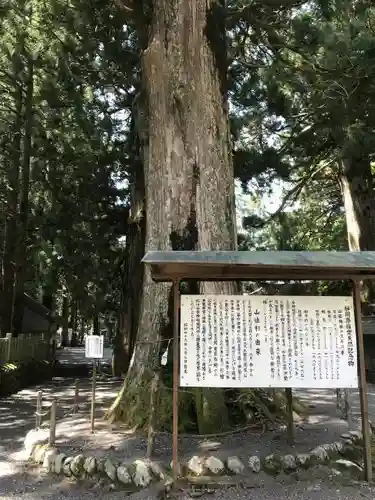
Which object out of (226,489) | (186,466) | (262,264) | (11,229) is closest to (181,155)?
(262,264)

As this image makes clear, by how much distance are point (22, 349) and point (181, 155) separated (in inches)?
405

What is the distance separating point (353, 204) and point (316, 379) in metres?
13.7

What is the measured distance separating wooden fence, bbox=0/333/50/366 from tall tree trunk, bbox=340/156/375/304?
36.4 ft

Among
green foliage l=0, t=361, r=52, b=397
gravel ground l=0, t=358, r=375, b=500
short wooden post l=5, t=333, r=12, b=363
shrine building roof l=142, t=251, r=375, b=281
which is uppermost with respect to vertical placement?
shrine building roof l=142, t=251, r=375, b=281

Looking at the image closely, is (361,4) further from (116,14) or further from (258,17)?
(116,14)

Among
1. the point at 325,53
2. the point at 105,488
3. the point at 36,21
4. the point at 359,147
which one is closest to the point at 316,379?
the point at 105,488

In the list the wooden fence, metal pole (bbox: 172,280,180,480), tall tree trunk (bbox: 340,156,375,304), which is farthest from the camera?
tall tree trunk (bbox: 340,156,375,304)

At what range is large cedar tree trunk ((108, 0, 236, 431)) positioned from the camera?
23.5 feet

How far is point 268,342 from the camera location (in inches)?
207

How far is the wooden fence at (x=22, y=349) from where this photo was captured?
13812 millimetres

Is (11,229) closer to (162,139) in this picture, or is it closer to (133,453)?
(162,139)

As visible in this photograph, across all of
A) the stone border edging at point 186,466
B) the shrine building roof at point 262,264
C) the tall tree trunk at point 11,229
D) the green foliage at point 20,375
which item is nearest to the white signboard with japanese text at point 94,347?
the stone border edging at point 186,466

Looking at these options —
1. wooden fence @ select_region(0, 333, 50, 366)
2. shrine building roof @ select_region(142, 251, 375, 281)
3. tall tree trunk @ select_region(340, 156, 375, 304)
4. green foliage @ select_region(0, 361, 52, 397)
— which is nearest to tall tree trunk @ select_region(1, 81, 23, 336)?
wooden fence @ select_region(0, 333, 50, 366)

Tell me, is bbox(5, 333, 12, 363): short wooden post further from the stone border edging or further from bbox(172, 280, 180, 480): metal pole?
bbox(172, 280, 180, 480): metal pole
